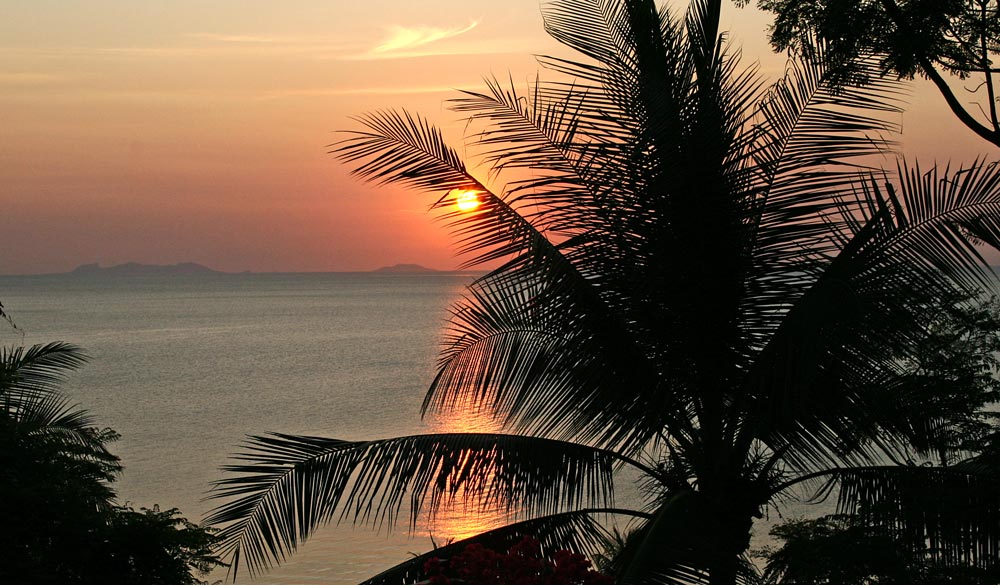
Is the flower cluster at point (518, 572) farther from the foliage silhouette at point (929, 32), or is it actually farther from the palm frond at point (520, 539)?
the foliage silhouette at point (929, 32)

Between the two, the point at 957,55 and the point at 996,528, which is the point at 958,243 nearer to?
the point at 996,528

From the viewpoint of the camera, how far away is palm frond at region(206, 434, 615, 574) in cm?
704

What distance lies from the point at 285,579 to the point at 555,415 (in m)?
16.1

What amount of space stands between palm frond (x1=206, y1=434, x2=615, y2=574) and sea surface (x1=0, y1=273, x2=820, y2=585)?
27.6 ft

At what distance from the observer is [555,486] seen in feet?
25.0

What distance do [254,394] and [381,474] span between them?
5590cm

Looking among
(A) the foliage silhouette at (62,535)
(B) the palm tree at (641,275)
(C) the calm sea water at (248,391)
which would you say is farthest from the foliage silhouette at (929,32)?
(C) the calm sea water at (248,391)

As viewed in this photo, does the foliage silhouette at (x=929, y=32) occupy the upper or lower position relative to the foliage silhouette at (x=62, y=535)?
upper

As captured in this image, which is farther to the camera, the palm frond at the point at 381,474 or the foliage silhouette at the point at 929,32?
the foliage silhouette at the point at 929,32

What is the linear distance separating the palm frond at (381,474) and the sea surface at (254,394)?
8.42 meters

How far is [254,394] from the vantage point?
200 feet

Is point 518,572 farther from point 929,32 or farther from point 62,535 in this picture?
point 929,32

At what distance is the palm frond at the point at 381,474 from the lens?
704cm

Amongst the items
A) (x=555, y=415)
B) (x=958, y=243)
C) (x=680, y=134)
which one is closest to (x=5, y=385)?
(x=555, y=415)
